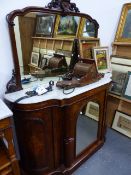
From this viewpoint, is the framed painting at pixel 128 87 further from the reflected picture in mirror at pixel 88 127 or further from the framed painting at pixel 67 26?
the framed painting at pixel 67 26

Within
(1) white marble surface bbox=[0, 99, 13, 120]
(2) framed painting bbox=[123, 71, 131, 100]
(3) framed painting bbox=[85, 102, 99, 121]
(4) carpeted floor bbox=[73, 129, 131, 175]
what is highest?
(1) white marble surface bbox=[0, 99, 13, 120]

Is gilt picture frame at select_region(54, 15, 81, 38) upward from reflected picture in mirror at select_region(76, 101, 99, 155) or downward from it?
upward

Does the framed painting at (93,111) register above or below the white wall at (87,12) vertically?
below

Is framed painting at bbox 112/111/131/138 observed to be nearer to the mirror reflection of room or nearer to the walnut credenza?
the walnut credenza

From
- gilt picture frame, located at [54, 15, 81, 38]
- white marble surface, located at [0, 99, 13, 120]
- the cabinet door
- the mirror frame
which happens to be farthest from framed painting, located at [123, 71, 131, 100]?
white marble surface, located at [0, 99, 13, 120]

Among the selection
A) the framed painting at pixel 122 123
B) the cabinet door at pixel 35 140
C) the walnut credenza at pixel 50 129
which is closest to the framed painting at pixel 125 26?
the walnut credenza at pixel 50 129

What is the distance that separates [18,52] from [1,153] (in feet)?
2.60

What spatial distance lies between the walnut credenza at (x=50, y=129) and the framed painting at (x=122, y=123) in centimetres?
72

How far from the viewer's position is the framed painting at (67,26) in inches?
66.8

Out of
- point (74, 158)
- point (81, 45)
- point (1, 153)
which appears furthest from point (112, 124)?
point (1, 153)

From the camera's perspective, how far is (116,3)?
7.36 feet

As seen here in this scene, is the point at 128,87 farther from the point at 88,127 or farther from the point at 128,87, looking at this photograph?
the point at 88,127

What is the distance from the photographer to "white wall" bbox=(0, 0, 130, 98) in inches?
51.5

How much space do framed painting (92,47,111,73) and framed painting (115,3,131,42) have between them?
39cm
